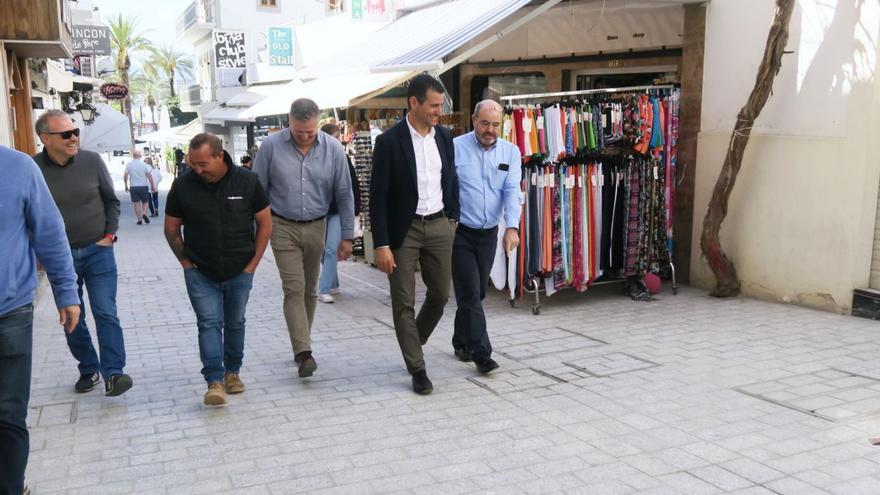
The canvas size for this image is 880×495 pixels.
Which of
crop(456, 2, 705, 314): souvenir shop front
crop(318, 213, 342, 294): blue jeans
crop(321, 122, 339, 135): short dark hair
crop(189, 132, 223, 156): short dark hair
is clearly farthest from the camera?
crop(321, 122, 339, 135): short dark hair

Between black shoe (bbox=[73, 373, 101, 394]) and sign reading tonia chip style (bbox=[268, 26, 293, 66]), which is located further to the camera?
sign reading tonia chip style (bbox=[268, 26, 293, 66])

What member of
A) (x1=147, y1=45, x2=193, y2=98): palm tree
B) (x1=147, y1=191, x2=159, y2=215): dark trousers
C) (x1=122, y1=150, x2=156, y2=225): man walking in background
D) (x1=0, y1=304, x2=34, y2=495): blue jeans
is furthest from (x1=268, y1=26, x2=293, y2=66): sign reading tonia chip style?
(x1=147, y1=45, x2=193, y2=98): palm tree

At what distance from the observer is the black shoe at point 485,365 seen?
211 inches

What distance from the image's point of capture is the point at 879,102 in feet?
21.8

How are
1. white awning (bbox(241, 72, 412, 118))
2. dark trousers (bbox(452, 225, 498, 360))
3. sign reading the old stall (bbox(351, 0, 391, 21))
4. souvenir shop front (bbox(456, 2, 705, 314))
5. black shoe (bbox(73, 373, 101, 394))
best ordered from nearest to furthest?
black shoe (bbox(73, 373, 101, 394)) → dark trousers (bbox(452, 225, 498, 360)) → souvenir shop front (bbox(456, 2, 705, 314)) → white awning (bbox(241, 72, 412, 118)) → sign reading the old stall (bbox(351, 0, 391, 21))

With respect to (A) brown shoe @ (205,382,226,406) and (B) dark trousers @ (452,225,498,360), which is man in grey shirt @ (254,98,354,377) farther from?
(B) dark trousers @ (452,225,498,360)

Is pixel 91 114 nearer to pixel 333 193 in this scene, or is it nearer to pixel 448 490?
pixel 333 193

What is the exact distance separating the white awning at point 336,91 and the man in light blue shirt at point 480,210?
9.85ft

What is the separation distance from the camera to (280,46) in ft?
62.7

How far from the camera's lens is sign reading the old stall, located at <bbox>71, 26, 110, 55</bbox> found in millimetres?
17547

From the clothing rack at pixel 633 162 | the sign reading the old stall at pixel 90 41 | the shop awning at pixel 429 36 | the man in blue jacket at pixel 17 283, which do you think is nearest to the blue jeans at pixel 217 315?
the man in blue jacket at pixel 17 283

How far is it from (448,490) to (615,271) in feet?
15.6

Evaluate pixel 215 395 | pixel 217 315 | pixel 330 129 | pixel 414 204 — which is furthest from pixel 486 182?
pixel 330 129

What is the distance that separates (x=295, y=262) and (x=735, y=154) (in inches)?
181
